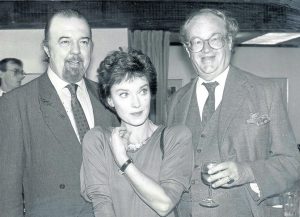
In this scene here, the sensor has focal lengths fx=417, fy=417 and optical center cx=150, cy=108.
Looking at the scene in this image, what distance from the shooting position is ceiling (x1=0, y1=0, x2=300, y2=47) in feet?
21.8

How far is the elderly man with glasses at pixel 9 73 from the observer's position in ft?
21.4

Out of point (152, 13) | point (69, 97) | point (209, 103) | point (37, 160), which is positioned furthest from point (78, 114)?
point (152, 13)

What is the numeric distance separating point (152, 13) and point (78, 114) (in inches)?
191

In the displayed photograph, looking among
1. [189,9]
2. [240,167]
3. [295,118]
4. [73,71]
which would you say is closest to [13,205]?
[73,71]

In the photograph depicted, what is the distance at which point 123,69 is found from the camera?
2.25m

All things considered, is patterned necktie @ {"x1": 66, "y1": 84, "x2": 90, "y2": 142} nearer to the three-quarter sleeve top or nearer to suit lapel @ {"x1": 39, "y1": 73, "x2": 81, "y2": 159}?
suit lapel @ {"x1": 39, "y1": 73, "x2": 81, "y2": 159}

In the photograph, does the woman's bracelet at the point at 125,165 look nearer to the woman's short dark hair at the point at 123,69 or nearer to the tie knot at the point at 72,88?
the woman's short dark hair at the point at 123,69

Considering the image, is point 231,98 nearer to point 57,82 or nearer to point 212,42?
point 212,42

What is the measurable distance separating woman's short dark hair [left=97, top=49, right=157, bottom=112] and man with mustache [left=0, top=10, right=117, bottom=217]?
15.3 inches

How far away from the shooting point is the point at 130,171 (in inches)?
79.7

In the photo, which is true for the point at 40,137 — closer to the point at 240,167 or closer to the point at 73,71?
the point at 73,71

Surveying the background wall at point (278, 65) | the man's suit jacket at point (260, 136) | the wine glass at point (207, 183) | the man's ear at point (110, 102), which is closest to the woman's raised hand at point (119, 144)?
the man's ear at point (110, 102)

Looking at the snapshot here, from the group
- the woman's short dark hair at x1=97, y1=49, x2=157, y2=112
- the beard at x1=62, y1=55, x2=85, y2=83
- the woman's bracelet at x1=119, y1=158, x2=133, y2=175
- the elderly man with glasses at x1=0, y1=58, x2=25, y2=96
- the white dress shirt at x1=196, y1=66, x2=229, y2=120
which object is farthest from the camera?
the elderly man with glasses at x1=0, y1=58, x2=25, y2=96

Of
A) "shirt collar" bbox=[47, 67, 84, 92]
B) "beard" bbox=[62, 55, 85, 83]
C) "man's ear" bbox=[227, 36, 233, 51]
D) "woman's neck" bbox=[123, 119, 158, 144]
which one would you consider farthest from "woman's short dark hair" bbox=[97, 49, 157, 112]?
"man's ear" bbox=[227, 36, 233, 51]
